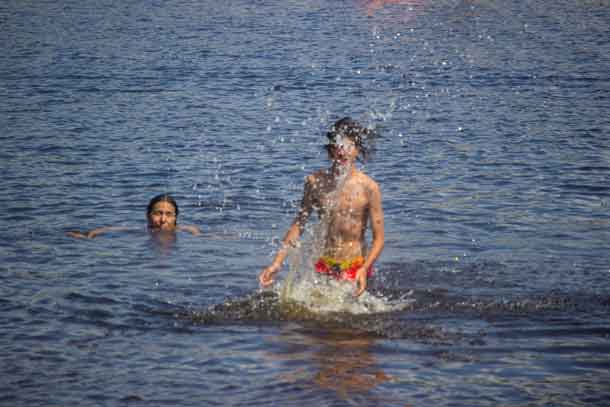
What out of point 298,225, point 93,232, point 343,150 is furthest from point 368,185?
point 93,232

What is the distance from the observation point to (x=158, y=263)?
500 inches

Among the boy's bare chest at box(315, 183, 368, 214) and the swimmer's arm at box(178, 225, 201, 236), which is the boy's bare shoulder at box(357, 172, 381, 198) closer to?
the boy's bare chest at box(315, 183, 368, 214)

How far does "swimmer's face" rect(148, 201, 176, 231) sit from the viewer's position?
46.1 feet

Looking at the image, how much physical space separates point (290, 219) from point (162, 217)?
192cm

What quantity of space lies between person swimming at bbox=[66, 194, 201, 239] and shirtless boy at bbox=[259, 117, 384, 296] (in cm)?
420

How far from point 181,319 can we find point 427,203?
6.14m

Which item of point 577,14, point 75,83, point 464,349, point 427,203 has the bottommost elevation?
point 464,349

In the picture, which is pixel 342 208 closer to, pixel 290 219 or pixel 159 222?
pixel 159 222

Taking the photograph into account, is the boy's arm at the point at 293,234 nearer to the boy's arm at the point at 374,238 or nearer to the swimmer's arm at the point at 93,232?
the boy's arm at the point at 374,238

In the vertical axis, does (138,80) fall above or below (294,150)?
above

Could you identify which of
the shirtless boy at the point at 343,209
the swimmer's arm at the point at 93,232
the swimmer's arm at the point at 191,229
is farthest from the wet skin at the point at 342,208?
the swimmer's arm at the point at 93,232

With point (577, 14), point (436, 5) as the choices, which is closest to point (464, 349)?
point (577, 14)

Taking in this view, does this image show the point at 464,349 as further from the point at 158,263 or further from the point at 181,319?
the point at 158,263

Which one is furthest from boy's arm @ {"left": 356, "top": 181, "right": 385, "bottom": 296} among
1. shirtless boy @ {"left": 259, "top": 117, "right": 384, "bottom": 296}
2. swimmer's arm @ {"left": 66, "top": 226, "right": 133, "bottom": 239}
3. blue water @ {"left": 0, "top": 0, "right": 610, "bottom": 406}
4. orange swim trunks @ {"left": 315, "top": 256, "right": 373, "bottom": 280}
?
swimmer's arm @ {"left": 66, "top": 226, "right": 133, "bottom": 239}
